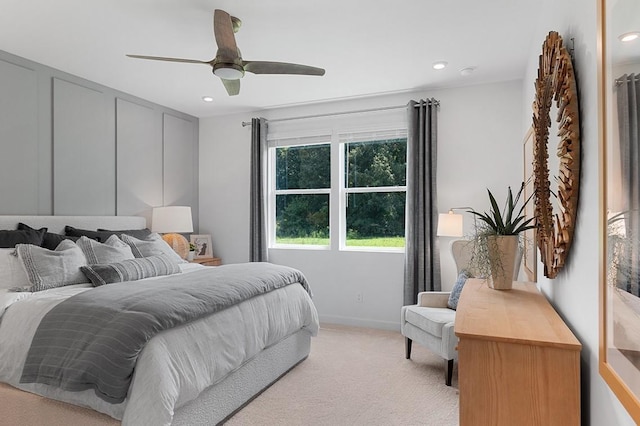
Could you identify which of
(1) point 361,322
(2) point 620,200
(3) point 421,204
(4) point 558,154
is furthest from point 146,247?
(2) point 620,200

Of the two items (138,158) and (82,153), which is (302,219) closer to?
(138,158)

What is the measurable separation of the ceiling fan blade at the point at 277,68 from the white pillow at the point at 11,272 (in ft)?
6.93

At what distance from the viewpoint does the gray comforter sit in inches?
72.6

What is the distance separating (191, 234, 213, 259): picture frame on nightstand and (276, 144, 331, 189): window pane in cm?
119

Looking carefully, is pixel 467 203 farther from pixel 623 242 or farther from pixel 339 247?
pixel 623 242

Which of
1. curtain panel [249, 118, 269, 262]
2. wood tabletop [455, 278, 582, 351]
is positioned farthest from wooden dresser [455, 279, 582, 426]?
curtain panel [249, 118, 269, 262]

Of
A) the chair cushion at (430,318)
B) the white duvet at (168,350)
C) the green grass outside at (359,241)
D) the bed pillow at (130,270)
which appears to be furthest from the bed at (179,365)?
the green grass outside at (359,241)

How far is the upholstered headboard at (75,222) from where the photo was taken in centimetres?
328

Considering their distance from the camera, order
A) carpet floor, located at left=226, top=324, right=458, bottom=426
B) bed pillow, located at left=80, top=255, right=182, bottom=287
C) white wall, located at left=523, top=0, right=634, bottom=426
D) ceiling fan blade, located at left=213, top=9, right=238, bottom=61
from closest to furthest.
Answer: white wall, located at left=523, top=0, right=634, bottom=426 → ceiling fan blade, located at left=213, top=9, right=238, bottom=61 → carpet floor, located at left=226, top=324, right=458, bottom=426 → bed pillow, located at left=80, top=255, right=182, bottom=287

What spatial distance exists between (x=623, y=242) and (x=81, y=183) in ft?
14.2

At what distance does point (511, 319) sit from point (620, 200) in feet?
2.64

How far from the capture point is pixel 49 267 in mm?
2781

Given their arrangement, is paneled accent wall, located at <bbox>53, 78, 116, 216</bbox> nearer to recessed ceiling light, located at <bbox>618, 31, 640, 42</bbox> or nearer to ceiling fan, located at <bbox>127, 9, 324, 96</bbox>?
ceiling fan, located at <bbox>127, 9, 324, 96</bbox>

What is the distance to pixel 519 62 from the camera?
3.50 m
